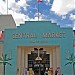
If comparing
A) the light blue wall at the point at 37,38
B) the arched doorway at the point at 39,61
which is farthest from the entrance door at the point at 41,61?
the light blue wall at the point at 37,38

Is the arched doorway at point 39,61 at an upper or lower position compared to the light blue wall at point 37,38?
lower

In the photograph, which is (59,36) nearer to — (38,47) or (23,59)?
(38,47)

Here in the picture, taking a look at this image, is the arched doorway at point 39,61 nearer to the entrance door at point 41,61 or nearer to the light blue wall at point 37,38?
the entrance door at point 41,61

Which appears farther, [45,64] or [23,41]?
[45,64]

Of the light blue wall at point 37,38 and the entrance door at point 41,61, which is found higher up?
the light blue wall at point 37,38

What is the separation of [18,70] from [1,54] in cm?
296

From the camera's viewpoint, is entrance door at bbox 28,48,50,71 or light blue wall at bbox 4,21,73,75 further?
entrance door at bbox 28,48,50,71

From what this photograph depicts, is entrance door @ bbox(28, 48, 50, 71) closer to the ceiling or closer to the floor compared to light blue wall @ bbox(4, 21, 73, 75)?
closer to the floor

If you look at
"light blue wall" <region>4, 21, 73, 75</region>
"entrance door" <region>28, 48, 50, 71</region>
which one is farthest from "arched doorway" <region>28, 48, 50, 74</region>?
"light blue wall" <region>4, 21, 73, 75</region>

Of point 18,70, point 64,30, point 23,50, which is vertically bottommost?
point 18,70

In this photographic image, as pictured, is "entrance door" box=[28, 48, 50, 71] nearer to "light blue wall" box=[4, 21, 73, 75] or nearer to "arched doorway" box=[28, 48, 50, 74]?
"arched doorway" box=[28, 48, 50, 74]

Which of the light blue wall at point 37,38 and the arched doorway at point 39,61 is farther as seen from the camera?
the arched doorway at point 39,61

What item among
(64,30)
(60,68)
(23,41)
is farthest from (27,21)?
(60,68)

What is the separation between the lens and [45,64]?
37250 mm
